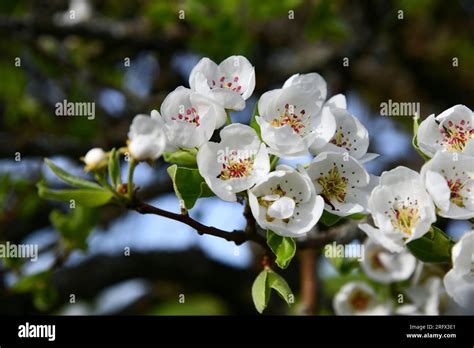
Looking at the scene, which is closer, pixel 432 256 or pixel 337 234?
pixel 432 256

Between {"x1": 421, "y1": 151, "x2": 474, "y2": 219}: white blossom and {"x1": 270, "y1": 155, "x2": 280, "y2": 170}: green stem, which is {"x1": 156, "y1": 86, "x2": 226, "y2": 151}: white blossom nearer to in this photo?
{"x1": 270, "y1": 155, "x2": 280, "y2": 170}: green stem

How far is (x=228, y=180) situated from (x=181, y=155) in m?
0.10

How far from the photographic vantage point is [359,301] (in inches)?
77.9

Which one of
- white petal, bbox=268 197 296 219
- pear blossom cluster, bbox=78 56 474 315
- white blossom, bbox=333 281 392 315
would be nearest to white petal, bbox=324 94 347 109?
pear blossom cluster, bbox=78 56 474 315

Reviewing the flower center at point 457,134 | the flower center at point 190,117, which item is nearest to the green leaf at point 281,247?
the flower center at point 190,117

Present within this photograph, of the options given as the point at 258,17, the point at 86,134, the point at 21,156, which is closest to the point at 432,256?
the point at 258,17

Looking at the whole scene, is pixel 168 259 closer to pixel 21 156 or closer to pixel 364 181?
pixel 21 156

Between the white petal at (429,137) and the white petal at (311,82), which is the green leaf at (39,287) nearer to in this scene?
the white petal at (311,82)

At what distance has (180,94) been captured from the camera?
1.22 metres

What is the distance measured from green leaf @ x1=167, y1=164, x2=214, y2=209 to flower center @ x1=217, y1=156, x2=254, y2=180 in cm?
4

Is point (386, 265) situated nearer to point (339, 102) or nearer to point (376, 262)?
point (376, 262)

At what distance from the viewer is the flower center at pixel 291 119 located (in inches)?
48.1

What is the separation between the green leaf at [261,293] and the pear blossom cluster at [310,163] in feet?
0.43

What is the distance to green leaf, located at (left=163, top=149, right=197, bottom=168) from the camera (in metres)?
1.19
